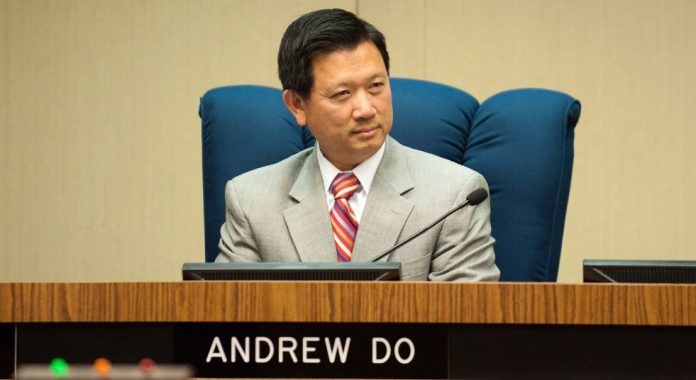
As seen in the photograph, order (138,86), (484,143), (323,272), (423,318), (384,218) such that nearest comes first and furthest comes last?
(423,318)
(323,272)
(384,218)
(484,143)
(138,86)

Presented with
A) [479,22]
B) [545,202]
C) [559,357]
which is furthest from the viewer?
[479,22]

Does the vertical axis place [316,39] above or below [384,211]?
above

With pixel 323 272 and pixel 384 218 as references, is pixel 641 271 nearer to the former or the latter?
pixel 323 272

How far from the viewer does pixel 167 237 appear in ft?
10.0

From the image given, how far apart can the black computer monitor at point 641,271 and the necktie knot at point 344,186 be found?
807 mm

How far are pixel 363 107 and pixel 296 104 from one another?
0.23m

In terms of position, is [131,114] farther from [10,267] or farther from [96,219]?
[10,267]

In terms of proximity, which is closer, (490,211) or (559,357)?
(559,357)

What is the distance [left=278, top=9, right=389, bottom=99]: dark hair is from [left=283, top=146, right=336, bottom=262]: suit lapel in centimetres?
21

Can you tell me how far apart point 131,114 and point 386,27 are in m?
0.92

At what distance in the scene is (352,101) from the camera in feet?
6.50

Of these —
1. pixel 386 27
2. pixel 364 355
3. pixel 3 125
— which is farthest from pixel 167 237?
pixel 364 355

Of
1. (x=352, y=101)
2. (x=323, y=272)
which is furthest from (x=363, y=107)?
(x=323, y=272)

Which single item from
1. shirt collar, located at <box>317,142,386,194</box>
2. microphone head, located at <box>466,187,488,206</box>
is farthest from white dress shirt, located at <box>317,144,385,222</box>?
microphone head, located at <box>466,187,488,206</box>
